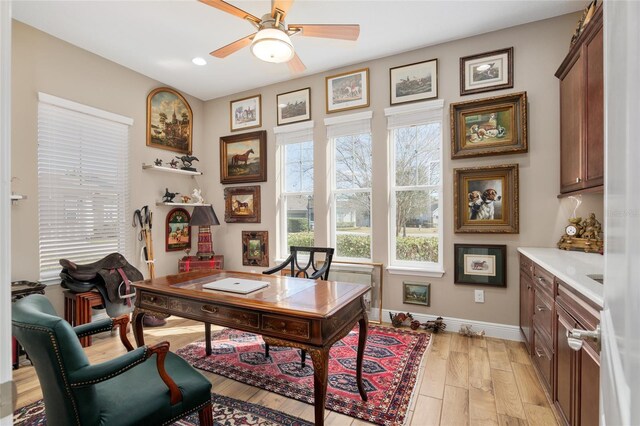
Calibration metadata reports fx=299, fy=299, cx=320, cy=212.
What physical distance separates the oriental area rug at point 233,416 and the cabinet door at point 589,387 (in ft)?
4.73

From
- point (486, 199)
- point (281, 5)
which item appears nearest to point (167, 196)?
point (281, 5)

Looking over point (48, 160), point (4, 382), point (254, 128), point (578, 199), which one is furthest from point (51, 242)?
point (578, 199)

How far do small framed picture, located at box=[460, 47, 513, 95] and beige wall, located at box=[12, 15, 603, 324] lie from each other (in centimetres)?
7

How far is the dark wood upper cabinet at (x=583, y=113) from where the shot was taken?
2.02m

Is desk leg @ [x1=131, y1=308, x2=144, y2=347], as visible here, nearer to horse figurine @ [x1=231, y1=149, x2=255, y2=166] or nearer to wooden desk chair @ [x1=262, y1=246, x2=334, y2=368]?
wooden desk chair @ [x1=262, y1=246, x2=334, y2=368]

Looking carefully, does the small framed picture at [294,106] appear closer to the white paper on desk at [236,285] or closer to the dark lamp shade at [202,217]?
the dark lamp shade at [202,217]

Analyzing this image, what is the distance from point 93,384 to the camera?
118cm

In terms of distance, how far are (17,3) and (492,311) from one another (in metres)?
5.41

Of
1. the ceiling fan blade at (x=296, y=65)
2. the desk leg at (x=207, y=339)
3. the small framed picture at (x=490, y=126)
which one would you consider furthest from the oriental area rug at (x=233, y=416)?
the small framed picture at (x=490, y=126)

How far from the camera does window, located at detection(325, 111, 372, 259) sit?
3855 millimetres

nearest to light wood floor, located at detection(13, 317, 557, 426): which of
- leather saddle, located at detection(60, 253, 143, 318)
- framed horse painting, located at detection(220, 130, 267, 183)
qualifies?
leather saddle, located at detection(60, 253, 143, 318)

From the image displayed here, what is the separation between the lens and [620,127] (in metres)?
0.55

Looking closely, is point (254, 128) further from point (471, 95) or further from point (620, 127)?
point (620, 127)

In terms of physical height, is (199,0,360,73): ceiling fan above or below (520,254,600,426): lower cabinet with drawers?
above
